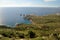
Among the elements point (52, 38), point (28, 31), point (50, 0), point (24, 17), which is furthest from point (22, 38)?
point (50, 0)

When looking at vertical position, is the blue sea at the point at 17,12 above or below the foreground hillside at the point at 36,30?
above

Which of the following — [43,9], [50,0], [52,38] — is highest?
[50,0]

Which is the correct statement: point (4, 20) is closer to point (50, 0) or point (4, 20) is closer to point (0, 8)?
point (0, 8)

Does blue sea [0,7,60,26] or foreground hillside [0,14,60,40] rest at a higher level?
blue sea [0,7,60,26]

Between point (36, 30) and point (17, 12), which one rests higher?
point (17, 12)
